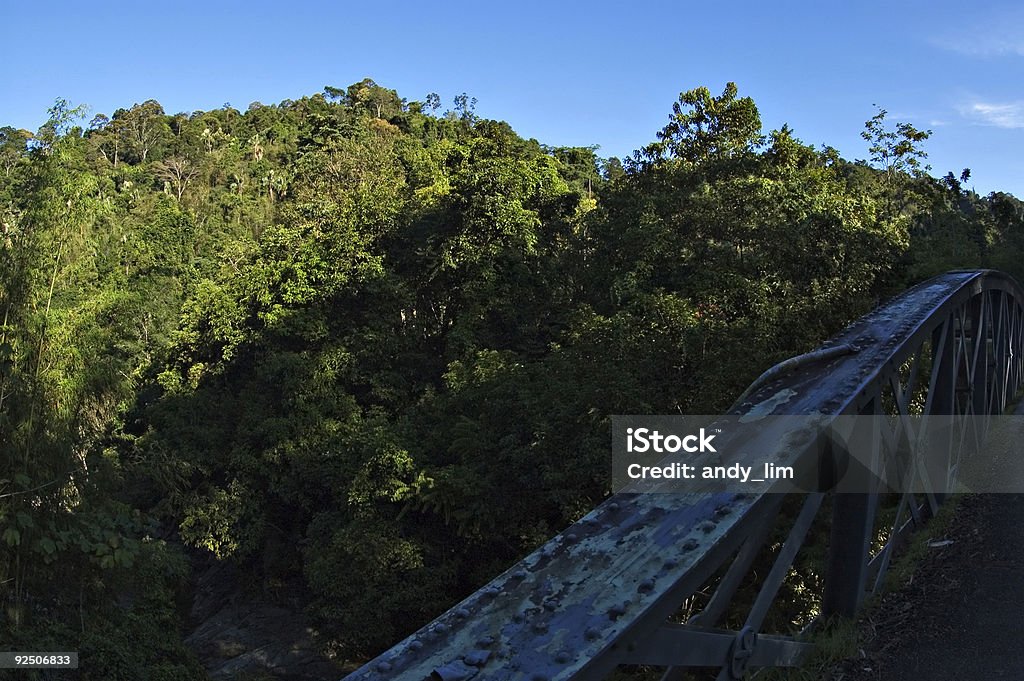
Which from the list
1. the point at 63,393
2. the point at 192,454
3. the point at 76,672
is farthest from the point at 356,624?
the point at 192,454

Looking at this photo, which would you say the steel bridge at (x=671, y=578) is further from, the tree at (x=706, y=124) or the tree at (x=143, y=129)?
the tree at (x=143, y=129)

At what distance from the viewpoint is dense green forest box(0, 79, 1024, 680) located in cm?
1005

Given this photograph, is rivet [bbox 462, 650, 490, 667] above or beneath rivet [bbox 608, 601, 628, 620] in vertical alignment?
beneath

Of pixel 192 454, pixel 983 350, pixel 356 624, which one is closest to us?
pixel 983 350

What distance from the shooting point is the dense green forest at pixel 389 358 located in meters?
10.1

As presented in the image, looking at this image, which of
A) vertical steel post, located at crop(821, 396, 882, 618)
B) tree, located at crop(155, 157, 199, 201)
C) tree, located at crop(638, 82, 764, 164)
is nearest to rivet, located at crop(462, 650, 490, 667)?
vertical steel post, located at crop(821, 396, 882, 618)

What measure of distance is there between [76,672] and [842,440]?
416 inches

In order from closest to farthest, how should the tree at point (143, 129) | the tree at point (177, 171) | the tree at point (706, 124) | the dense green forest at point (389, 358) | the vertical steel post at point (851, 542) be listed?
the vertical steel post at point (851, 542) → the dense green forest at point (389, 358) → the tree at point (706, 124) → the tree at point (177, 171) → the tree at point (143, 129)

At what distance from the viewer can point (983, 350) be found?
5.38 meters

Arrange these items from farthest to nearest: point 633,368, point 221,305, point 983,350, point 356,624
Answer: point 221,305
point 356,624
point 633,368
point 983,350

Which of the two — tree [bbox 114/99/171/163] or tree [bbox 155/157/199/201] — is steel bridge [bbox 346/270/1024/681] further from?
tree [bbox 114/99/171/163]

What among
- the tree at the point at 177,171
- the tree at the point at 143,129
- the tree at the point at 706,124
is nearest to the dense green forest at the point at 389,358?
the tree at the point at 706,124

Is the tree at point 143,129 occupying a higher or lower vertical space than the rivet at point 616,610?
higher

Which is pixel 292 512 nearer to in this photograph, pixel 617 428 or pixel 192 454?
pixel 192 454
